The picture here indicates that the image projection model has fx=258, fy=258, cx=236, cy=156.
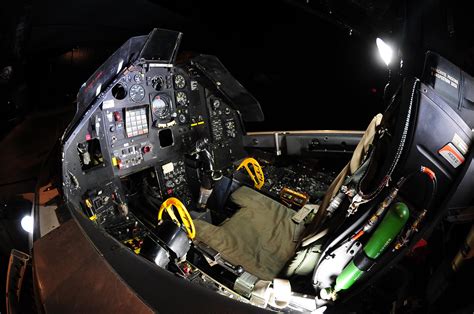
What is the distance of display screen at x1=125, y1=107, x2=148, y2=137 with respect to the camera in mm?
2713

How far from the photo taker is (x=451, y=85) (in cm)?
102

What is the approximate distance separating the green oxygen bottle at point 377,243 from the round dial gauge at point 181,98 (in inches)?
104

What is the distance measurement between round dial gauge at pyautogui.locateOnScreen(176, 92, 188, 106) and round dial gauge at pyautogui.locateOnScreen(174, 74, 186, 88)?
3.8 inches

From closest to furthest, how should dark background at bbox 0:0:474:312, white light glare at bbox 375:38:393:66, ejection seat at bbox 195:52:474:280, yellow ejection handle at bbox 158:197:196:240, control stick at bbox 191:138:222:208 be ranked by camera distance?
ejection seat at bbox 195:52:474:280 → white light glare at bbox 375:38:393:66 → yellow ejection handle at bbox 158:197:196:240 → control stick at bbox 191:138:222:208 → dark background at bbox 0:0:474:312

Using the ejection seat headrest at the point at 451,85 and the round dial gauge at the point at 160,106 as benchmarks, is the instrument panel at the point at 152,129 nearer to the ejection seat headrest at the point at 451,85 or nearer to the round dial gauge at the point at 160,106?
the round dial gauge at the point at 160,106

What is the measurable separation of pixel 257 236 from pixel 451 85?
6.17 feet

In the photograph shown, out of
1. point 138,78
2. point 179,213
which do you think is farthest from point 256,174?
point 138,78

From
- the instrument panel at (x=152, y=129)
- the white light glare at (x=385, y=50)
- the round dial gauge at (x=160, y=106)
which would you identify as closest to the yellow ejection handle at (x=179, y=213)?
the instrument panel at (x=152, y=129)

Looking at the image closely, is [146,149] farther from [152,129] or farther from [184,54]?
[184,54]

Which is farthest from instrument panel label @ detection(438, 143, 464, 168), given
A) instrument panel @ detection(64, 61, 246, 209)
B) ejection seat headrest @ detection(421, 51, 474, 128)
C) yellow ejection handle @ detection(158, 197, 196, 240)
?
instrument panel @ detection(64, 61, 246, 209)

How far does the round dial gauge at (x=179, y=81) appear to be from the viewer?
3133mm

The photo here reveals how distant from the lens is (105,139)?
2.52 meters

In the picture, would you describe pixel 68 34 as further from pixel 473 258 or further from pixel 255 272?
pixel 473 258

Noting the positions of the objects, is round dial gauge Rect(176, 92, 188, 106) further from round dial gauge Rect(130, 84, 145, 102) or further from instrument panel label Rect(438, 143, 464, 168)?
instrument panel label Rect(438, 143, 464, 168)
